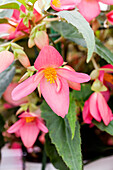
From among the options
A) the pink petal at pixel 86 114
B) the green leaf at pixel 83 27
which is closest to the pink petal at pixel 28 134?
the pink petal at pixel 86 114

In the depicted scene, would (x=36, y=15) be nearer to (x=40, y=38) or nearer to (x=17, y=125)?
(x=40, y=38)

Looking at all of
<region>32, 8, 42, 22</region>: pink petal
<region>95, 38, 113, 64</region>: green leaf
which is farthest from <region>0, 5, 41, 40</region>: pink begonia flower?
<region>95, 38, 113, 64</region>: green leaf

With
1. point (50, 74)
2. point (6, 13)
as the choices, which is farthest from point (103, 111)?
point (6, 13)

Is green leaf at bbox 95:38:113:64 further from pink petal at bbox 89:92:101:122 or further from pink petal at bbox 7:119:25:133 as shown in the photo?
pink petal at bbox 7:119:25:133

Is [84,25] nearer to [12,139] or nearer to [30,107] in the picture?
[30,107]

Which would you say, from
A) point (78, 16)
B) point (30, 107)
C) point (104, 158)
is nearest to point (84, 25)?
point (78, 16)

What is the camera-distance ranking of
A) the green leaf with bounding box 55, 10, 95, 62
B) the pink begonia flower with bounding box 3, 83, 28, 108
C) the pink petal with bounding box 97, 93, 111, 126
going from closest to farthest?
the green leaf with bounding box 55, 10, 95, 62
the pink petal with bounding box 97, 93, 111, 126
the pink begonia flower with bounding box 3, 83, 28, 108

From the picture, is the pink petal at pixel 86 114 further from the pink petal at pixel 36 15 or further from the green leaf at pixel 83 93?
the pink petal at pixel 36 15
